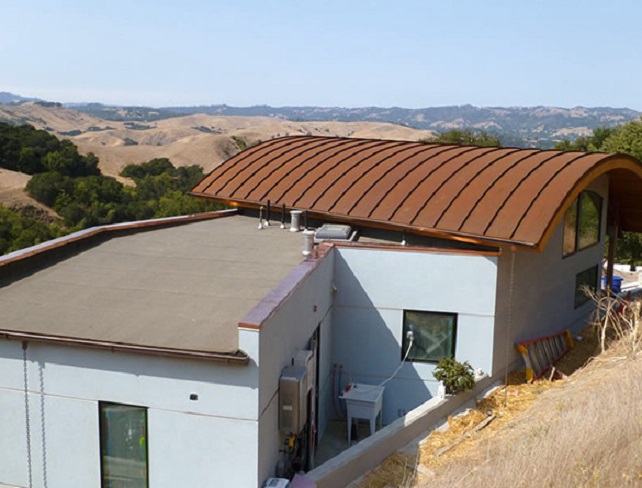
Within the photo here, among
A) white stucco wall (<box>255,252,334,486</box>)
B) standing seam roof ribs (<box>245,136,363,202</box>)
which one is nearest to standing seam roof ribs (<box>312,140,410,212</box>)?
standing seam roof ribs (<box>245,136,363,202</box>)

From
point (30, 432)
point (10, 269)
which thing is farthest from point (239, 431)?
point (10, 269)

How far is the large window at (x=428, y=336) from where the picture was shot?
15.8 meters

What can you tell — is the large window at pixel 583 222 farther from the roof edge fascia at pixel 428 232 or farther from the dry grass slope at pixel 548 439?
the roof edge fascia at pixel 428 232

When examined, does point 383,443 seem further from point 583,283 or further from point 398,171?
point 583,283

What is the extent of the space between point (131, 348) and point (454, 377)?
739 cm

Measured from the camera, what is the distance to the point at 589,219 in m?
20.5

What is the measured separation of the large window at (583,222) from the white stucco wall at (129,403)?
1231 centimetres

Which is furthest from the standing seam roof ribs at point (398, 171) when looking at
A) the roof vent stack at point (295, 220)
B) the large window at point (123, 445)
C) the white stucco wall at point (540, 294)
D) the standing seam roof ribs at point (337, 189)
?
the large window at point (123, 445)

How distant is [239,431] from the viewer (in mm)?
9617

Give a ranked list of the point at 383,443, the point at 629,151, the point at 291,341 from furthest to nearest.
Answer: the point at 629,151, the point at 383,443, the point at 291,341

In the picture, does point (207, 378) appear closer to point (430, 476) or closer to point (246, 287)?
point (246, 287)

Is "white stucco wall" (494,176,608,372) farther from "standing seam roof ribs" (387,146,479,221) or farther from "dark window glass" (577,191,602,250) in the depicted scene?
"standing seam roof ribs" (387,146,479,221)

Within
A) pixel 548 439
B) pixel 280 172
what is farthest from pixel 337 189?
pixel 548 439

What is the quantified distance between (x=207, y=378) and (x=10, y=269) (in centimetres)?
557
